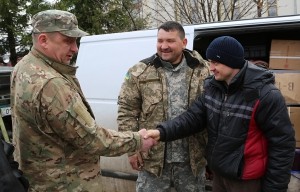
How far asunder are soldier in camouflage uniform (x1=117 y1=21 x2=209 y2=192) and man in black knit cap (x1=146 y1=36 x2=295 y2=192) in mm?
309

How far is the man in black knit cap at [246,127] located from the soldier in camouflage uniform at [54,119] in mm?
609

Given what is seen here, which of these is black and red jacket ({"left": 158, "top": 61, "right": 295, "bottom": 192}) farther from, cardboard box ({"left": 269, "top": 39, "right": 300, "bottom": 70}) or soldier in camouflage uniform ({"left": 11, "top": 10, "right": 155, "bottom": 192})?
cardboard box ({"left": 269, "top": 39, "right": 300, "bottom": 70})

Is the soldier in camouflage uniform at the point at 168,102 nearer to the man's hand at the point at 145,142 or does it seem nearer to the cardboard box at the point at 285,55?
the man's hand at the point at 145,142

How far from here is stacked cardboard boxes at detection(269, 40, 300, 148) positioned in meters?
3.69

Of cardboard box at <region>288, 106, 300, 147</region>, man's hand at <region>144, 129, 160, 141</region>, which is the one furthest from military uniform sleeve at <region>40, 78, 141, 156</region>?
cardboard box at <region>288, 106, 300, 147</region>

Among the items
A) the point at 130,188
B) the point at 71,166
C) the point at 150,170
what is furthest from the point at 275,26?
the point at 71,166

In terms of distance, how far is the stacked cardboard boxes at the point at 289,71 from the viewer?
3.69 meters

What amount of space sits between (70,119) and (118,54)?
1926 mm

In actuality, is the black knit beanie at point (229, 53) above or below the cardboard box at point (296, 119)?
above

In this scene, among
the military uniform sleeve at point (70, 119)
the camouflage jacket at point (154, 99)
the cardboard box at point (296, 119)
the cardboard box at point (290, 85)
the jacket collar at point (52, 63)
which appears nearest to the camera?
the military uniform sleeve at point (70, 119)

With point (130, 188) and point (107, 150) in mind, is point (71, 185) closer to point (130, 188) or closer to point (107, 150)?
point (107, 150)

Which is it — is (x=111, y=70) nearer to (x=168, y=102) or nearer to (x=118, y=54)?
(x=118, y=54)

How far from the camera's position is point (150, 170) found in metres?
2.83

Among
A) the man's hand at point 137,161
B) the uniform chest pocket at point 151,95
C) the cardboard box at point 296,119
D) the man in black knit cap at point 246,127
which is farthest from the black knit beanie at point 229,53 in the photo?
the cardboard box at point 296,119
